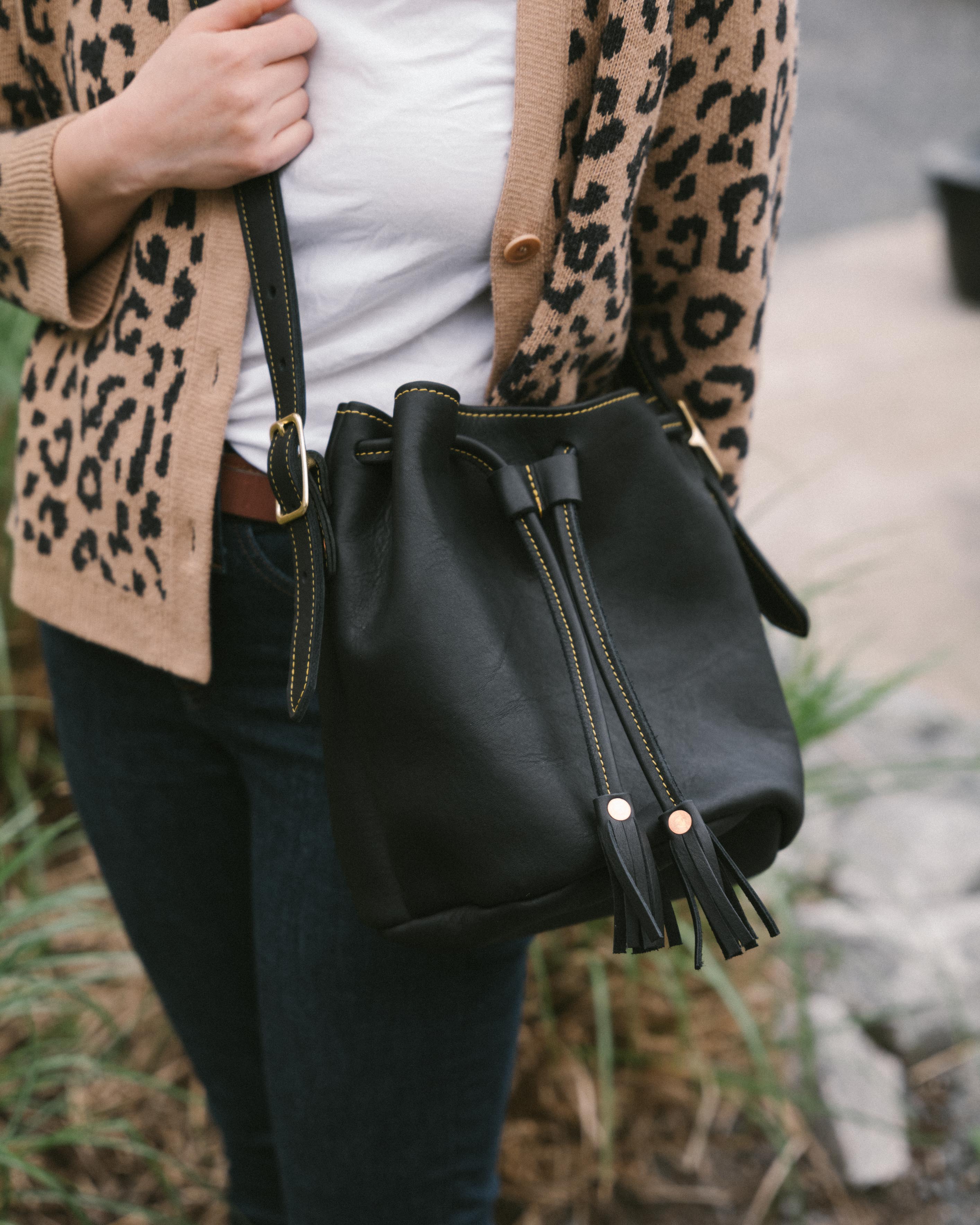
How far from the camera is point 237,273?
0.81m

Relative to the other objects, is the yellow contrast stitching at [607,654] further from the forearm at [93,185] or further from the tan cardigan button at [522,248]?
the forearm at [93,185]

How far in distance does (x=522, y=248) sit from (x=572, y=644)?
0.29 metres

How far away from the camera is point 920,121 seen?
859 cm

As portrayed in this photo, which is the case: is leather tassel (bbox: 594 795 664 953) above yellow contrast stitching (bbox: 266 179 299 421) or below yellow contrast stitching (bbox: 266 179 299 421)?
below

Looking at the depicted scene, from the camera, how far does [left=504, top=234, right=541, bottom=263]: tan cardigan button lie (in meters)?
0.76

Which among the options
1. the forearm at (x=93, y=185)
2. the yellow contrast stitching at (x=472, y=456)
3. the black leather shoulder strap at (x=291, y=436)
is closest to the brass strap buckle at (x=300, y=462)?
the black leather shoulder strap at (x=291, y=436)

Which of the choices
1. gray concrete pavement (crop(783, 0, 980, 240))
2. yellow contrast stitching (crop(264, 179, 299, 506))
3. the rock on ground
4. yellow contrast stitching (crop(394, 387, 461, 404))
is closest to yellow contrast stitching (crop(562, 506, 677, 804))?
yellow contrast stitching (crop(394, 387, 461, 404))

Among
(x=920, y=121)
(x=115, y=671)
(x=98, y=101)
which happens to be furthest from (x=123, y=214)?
(x=920, y=121)

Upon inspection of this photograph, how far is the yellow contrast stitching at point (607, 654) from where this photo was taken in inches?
28.2

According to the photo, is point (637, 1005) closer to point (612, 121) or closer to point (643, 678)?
point (643, 678)

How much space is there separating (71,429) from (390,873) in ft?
1.57

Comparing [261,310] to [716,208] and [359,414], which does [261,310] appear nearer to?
[359,414]

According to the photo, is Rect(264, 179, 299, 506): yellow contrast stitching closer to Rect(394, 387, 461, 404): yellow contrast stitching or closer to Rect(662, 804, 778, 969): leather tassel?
Rect(394, 387, 461, 404): yellow contrast stitching

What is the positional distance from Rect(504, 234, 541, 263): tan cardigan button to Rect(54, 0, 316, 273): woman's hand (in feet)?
0.58
